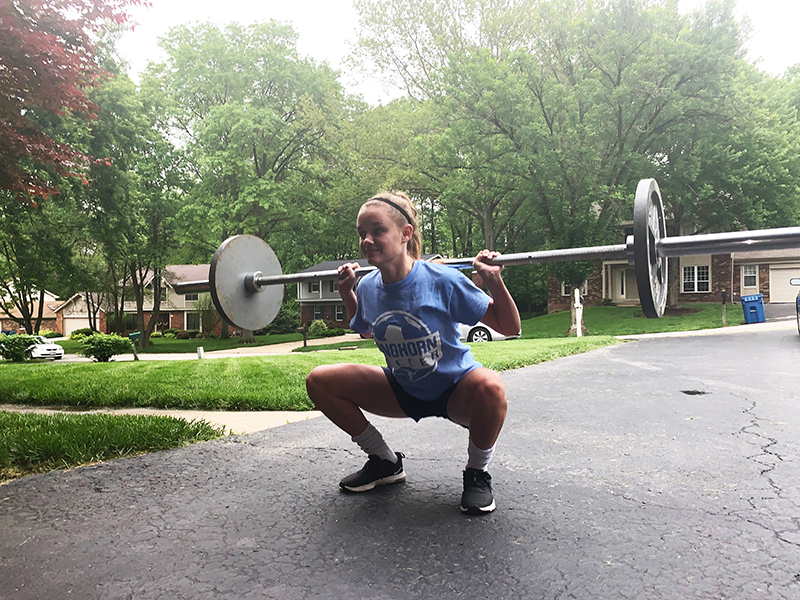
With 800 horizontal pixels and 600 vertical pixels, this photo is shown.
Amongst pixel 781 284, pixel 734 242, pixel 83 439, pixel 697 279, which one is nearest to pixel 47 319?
pixel 697 279

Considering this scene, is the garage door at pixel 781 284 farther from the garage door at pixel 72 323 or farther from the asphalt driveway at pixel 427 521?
the garage door at pixel 72 323

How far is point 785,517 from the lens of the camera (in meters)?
2.32

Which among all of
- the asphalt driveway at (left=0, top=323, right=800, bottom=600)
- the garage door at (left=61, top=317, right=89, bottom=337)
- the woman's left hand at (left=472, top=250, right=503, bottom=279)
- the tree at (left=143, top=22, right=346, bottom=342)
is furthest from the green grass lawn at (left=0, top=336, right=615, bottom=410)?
the garage door at (left=61, top=317, right=89, bottom=337)

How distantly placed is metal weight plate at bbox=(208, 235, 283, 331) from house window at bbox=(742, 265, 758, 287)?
29.7 meters

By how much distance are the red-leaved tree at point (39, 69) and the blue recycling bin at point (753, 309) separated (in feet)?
62.7

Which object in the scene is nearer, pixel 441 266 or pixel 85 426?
pixel 441 266

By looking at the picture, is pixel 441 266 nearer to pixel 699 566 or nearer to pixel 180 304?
pixel 699 566

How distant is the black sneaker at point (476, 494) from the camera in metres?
2.39

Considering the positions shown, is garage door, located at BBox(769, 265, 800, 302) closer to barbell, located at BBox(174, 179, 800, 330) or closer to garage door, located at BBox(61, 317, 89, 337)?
barbell, located at BBox(174, 179, 800, 330)

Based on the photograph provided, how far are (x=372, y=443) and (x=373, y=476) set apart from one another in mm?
157

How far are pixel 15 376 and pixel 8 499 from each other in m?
6.50

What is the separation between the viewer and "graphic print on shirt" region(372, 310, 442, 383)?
93.2 inches

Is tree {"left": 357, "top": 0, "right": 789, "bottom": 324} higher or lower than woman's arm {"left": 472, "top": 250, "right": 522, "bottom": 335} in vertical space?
higher

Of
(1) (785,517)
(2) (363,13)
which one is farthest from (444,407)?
(2) (363,13)
